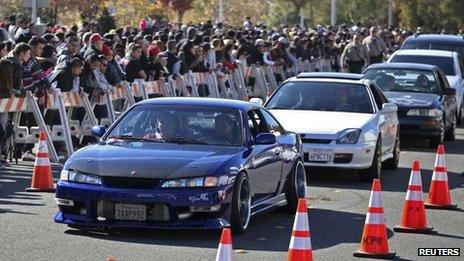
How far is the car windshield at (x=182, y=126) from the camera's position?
13.2 metres

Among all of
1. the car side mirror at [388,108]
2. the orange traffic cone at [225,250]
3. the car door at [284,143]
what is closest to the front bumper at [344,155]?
the car side mirror at [388,108]

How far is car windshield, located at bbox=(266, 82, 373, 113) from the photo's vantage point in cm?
1902

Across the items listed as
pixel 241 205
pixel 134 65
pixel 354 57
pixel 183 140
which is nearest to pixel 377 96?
pixel 134 65

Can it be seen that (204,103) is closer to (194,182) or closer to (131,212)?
(194,182)

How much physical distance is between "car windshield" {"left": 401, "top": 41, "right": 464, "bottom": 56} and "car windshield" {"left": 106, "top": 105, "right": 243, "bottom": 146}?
1912 centimetres

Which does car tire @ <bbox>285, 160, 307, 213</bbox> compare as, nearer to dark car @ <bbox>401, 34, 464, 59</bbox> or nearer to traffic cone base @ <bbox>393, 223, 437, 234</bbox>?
traffic cone base @ <bbox>393, 223, 437, 234</bbox>

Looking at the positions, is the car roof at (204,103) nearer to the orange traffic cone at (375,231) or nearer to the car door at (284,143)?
the car door at (284,143)

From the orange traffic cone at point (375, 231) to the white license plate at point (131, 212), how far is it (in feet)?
6.70

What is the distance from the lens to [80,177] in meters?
12.2

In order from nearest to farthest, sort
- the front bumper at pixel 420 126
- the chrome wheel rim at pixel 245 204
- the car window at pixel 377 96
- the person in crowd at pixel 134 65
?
the chrome wheel rim at pixel 245 204 → the car window at pixel 377 96 → the person in crowd at pixel 134 65 → the front bumper at pixel 420 126

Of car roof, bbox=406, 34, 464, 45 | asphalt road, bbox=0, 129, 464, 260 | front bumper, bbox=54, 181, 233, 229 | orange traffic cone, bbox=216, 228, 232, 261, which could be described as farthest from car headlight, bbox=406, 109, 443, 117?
orange traffic cone, bbox=216, 228, 232, 261

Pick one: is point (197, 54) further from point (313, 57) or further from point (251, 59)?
point (313, 57)

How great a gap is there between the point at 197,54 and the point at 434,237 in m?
15.4

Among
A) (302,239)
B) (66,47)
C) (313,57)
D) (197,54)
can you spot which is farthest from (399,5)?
(302,239)
